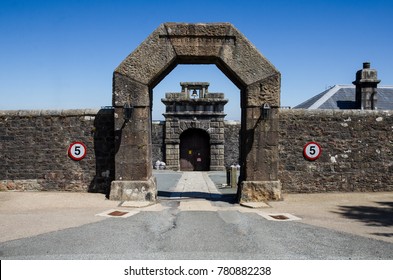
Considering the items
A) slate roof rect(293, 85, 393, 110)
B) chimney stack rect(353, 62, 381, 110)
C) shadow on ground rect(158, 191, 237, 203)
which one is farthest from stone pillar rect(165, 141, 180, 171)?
shadow on ground rect(158, 191, 237, 203)

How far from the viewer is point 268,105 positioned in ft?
27.7

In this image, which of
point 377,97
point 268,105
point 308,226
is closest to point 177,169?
point 377,97

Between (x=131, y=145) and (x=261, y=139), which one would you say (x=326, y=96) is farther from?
(x=131, y=145)

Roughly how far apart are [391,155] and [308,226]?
15.9ft

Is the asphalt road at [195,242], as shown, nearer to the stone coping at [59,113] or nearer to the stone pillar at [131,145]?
the stone pillar at [131,145]

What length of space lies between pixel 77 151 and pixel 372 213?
690 cm

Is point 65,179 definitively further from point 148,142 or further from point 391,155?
point 391,155

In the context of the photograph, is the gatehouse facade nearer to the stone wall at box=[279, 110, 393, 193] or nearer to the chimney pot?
the chimney pot

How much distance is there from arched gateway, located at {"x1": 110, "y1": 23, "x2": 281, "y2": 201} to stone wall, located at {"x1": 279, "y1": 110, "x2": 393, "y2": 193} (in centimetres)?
62

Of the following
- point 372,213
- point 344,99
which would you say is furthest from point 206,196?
point 344,99

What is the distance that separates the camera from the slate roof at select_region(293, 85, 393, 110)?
59.4 ft

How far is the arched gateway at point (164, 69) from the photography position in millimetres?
8430

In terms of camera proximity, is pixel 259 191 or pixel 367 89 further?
pixel 367 89

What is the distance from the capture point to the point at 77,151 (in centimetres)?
898
